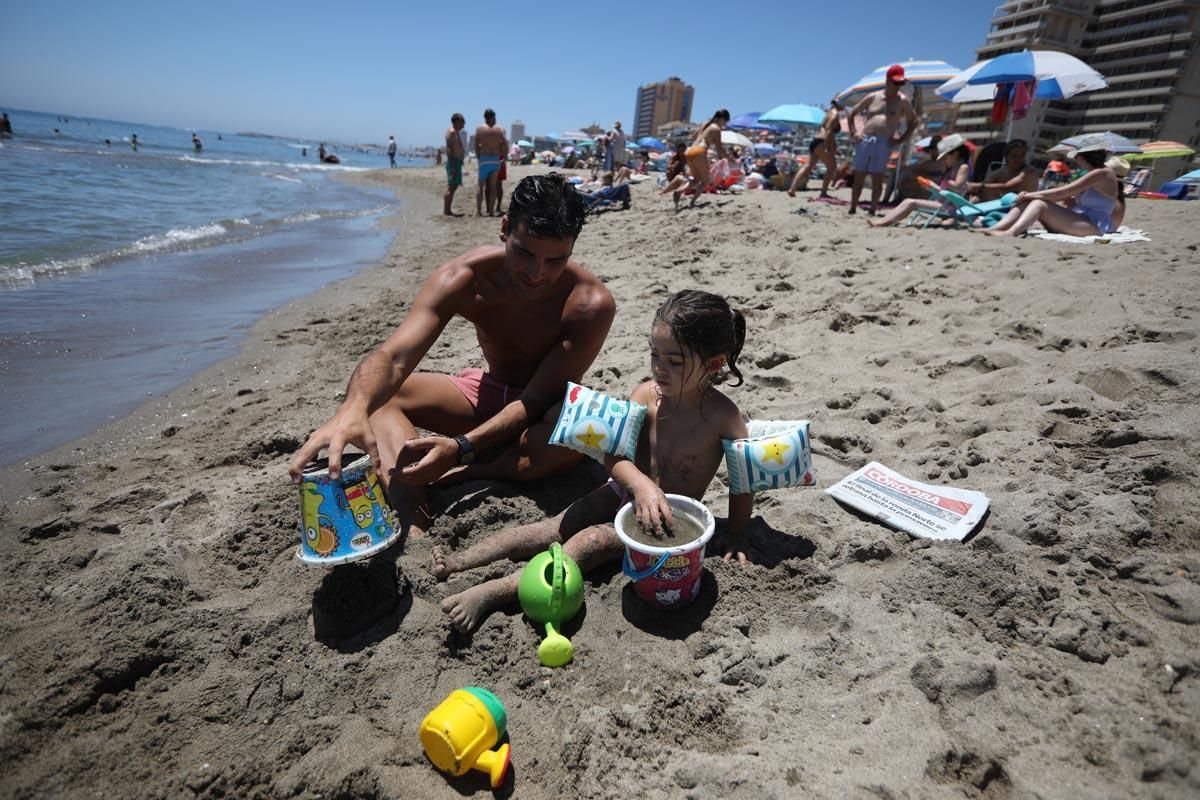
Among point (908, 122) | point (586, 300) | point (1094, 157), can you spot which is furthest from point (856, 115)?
point (586, 300)

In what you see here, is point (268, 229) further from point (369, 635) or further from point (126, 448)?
point (369, 635)

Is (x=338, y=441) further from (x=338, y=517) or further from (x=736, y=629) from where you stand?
(x=736, y=629)

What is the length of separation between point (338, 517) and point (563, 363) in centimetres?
128

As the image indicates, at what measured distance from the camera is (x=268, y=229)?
38.1 feet

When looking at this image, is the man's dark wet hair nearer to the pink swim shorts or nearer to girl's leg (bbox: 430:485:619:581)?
the pink swim shorts

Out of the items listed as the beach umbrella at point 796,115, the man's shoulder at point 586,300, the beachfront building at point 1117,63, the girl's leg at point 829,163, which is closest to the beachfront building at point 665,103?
the beachfront building at point 1117,63

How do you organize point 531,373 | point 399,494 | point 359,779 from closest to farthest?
point 359,779
point 399,494
point 531,373

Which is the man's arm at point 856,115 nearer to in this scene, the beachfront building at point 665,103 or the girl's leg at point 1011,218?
the girl's leg at point 1011,218

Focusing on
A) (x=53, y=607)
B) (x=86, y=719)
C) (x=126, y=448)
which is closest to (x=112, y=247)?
(x=126, y=448)

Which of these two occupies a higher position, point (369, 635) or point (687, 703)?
point (687, 703)

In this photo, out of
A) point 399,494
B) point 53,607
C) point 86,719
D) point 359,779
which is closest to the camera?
point 359,779

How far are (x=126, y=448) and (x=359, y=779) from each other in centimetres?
283

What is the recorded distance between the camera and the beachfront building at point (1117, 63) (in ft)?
69.9

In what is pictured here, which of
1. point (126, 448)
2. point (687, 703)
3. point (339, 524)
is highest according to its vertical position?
point (339, 524)
